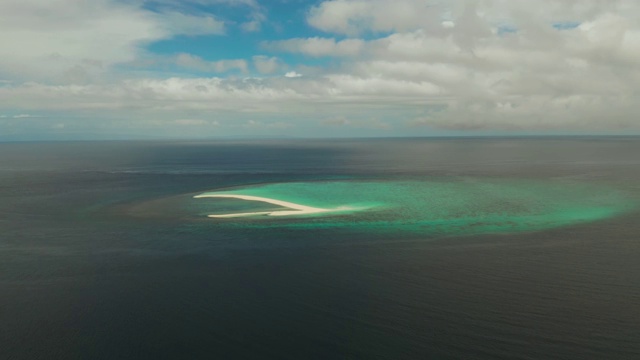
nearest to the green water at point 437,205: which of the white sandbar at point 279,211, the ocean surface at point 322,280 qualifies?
the ocean surface at point 322,280

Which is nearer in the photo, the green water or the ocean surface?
the ocean surface

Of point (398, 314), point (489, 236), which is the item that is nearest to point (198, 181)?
point (489, 236)

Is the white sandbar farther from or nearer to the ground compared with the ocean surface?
farther from the ground

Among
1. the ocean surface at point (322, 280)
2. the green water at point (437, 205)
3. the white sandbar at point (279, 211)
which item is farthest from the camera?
the white sandbar at point (279, 211)

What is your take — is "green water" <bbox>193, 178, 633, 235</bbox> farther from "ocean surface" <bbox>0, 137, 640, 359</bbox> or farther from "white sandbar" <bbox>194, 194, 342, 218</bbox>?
"white sandbar" <bbox>194, 194, 342, 218</bbox>

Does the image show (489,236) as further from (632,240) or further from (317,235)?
(317,235)

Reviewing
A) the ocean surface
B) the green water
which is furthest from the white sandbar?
the green water

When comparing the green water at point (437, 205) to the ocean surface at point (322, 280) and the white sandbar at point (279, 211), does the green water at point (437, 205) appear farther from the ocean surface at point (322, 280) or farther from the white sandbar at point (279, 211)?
the white sandbar at point (279, 211)
